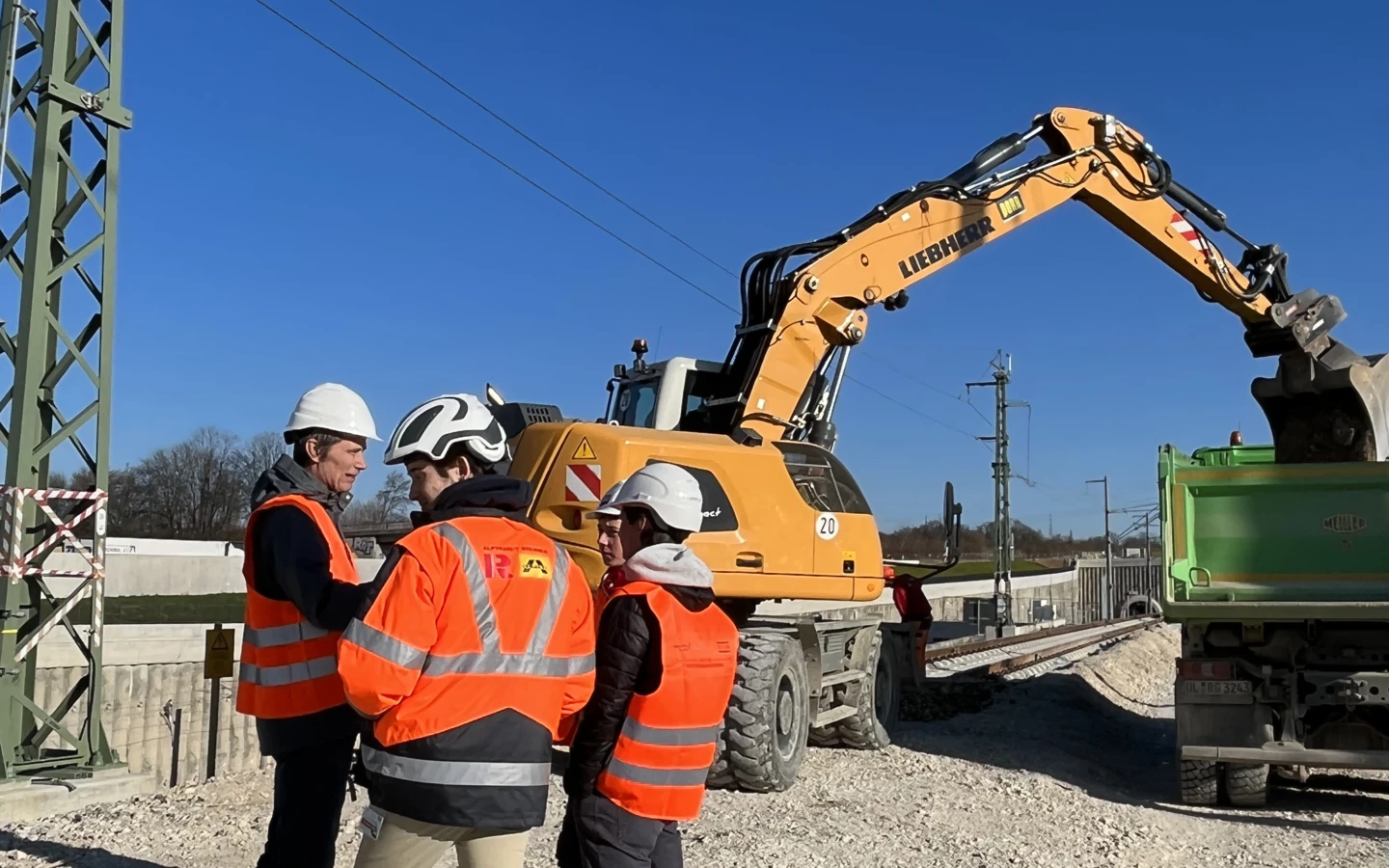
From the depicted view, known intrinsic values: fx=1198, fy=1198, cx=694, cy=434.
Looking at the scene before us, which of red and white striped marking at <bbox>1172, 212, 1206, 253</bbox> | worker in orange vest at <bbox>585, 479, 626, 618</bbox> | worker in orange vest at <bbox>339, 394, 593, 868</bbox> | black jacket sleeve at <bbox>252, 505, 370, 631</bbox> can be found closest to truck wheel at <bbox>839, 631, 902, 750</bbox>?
red and white striped marking at <bbox>1172, 212, 1206, 253</bbox>

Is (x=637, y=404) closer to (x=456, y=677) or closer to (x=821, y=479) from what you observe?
(x=821, y=479)

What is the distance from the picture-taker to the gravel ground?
627 centimetres

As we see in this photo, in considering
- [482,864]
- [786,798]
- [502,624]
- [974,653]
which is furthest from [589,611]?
[974,653]

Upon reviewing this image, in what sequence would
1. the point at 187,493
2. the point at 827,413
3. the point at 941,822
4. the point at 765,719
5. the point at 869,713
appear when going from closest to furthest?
1. the point at 941,822
2. the point at 765,719
3. the point at 827,413
4. the point at 869,713
5. the point at 187,493

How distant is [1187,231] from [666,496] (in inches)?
381

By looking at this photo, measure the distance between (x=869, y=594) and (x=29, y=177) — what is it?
255 inches

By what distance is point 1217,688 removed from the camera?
8.38 m

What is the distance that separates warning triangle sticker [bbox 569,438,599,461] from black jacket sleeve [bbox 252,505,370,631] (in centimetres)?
423

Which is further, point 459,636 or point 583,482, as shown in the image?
point 583,482

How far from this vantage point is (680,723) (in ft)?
11.0

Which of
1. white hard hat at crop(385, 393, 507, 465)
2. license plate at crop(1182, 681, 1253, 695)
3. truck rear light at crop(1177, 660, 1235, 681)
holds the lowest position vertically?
license plate at crop(1182, 681, 1253, 695)

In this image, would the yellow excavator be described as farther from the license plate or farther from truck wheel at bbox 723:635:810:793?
the license plate

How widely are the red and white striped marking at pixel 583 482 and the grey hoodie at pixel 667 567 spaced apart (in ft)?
13.9

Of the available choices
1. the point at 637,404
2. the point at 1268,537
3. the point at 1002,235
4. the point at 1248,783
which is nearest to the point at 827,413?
the point at 637,404
